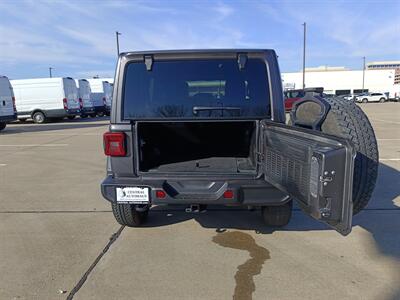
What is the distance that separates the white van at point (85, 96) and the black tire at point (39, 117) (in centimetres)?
248

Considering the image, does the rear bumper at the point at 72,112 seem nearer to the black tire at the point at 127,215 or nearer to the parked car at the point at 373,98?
the black tire at the point at 127,215

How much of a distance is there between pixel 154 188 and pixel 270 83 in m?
1.57

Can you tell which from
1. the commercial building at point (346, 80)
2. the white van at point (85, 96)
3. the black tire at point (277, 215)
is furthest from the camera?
the commercial building at point (346, 80)

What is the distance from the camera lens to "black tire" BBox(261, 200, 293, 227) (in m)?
4.36

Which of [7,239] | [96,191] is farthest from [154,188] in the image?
[96,191]

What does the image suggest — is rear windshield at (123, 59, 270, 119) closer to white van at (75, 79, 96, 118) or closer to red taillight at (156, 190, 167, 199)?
red taillight at (156, 190, 167, 199)

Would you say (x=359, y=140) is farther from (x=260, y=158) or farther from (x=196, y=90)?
(x=196, y=90)

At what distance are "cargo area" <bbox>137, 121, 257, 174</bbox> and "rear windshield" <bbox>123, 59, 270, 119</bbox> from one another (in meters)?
0.46

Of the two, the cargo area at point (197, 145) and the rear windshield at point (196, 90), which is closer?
the rear windshield at point (196, 90)

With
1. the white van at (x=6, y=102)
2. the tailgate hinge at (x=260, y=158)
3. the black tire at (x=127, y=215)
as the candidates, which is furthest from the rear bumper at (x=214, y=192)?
the white van at (x=6, y=102)

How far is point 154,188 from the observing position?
3818 millimetres

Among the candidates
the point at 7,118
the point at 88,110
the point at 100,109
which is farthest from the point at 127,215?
the point at 100,109

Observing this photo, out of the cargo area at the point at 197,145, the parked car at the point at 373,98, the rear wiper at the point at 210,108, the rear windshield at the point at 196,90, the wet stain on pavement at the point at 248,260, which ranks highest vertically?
the rear windshield at the point at 196,90

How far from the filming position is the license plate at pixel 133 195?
3.83m
